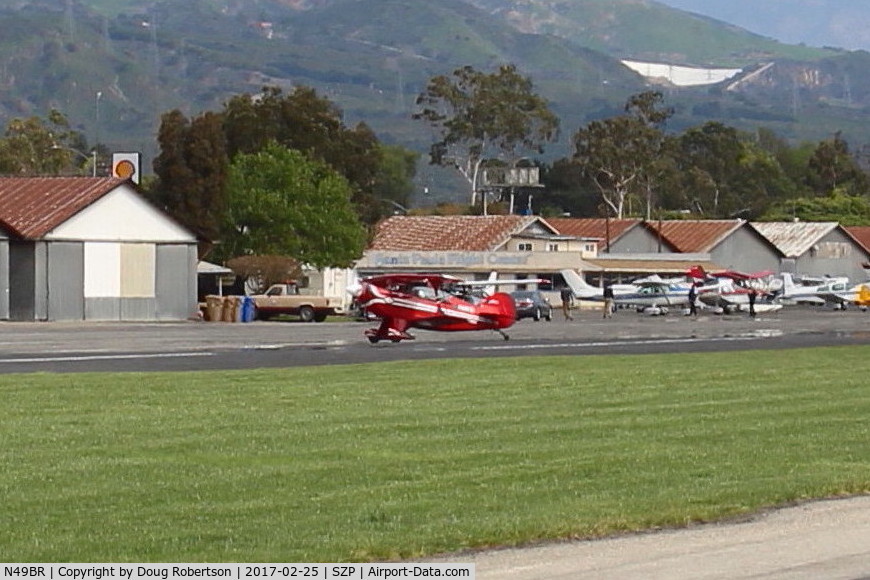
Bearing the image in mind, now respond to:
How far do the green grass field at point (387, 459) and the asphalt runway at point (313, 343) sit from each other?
5734mm

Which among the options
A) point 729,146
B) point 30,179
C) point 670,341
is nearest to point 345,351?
point 670,341

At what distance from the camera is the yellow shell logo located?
7588cm

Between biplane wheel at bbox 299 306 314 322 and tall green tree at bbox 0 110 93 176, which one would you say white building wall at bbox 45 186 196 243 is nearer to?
biplane wheel at bbox 299 306 314 322

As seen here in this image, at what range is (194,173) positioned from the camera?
255 feet

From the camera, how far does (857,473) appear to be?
16328 millimetres

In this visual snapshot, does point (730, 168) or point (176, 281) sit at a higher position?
point (730, 168)

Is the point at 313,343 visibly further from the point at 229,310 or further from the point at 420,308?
the point at 229,310

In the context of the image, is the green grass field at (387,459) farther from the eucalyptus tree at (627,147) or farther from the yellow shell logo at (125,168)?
the eucalyptus tree at (627,147)

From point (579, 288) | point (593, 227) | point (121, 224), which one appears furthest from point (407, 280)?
point (593, 227)

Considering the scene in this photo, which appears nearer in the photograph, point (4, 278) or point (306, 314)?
point (4, 278)

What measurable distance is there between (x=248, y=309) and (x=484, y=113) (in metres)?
69.5

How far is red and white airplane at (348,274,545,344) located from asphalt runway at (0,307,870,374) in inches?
17.1

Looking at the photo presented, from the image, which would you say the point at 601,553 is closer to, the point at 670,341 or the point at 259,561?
the point at 259,561

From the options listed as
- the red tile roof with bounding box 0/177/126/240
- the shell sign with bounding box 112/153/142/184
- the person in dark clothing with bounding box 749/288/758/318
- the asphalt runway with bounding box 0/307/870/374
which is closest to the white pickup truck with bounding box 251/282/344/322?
the asphalt runway with bounding box 0/307/870/374
